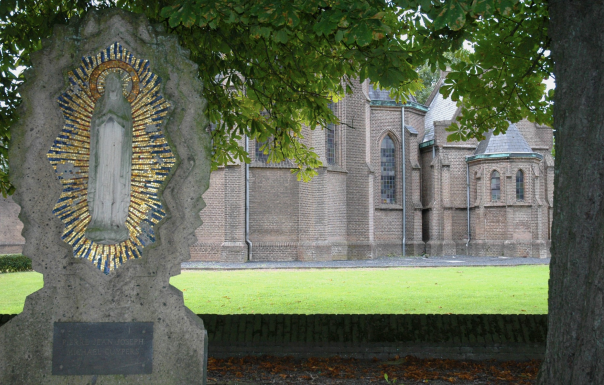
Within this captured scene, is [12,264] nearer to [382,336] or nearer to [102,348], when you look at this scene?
[382,336]

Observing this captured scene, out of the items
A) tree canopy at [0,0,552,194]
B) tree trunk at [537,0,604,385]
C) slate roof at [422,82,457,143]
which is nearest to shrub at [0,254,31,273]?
tree canopy at [0,0,552,194]

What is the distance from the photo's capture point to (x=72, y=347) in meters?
4.41

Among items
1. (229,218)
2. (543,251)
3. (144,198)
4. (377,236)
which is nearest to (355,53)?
(144,198)

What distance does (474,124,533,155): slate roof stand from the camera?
33125 mm

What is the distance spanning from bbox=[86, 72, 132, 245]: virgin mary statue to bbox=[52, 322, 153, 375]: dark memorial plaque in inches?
27.6

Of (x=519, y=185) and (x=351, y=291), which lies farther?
(x=519, y=185)

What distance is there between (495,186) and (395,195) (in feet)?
20.3

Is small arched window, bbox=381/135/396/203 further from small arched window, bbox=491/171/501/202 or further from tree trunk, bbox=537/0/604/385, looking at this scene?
tree trunk, bbox=537/0/604/385

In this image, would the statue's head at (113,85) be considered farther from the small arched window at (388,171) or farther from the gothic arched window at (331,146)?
the small arched window at (388,171)

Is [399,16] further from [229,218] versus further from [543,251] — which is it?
[543,251]

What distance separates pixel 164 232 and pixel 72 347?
45.6 inches

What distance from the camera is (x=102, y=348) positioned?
4410 millimetres

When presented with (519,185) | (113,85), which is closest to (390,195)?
(519,185)

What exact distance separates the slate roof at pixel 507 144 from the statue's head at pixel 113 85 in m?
31.7
